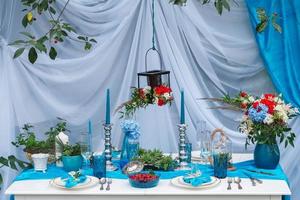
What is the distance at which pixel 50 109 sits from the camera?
310 cm

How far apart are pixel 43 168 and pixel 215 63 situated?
119 centimetres

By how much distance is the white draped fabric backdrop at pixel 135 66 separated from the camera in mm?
3059

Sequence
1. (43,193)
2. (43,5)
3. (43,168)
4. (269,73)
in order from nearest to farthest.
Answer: (43,193) → (43,168) → (43,5) → (269,73)

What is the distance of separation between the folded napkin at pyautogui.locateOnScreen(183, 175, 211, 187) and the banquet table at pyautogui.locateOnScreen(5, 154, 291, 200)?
29 millimetres

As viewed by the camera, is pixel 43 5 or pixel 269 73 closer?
pixel 43 5

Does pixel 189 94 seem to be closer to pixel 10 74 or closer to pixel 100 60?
pixel 100 60

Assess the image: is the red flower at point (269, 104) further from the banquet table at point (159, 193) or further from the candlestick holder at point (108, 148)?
the candlestick holder at point (108, 148)

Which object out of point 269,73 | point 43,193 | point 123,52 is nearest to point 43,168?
point 43,193

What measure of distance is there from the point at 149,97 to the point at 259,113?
556 millimetres

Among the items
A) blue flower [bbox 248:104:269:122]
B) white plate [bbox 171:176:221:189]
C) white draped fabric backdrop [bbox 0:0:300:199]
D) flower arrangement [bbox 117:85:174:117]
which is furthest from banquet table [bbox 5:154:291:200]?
white draped fabric backdrop [bbox 0:0:300:199]

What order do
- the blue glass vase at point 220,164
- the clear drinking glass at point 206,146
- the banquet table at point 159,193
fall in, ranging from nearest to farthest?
the banquet table at point 159,193
the blue glass vase at point 220,164
the clear drinking glass at point 206,146

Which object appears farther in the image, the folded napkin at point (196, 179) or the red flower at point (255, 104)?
the red flower at point (255, 104)

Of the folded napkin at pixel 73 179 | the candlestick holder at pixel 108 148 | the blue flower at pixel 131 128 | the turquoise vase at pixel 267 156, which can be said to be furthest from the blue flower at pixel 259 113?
the folded napkin at pixel 73 179

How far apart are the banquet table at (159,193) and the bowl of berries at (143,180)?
21 millimetres
